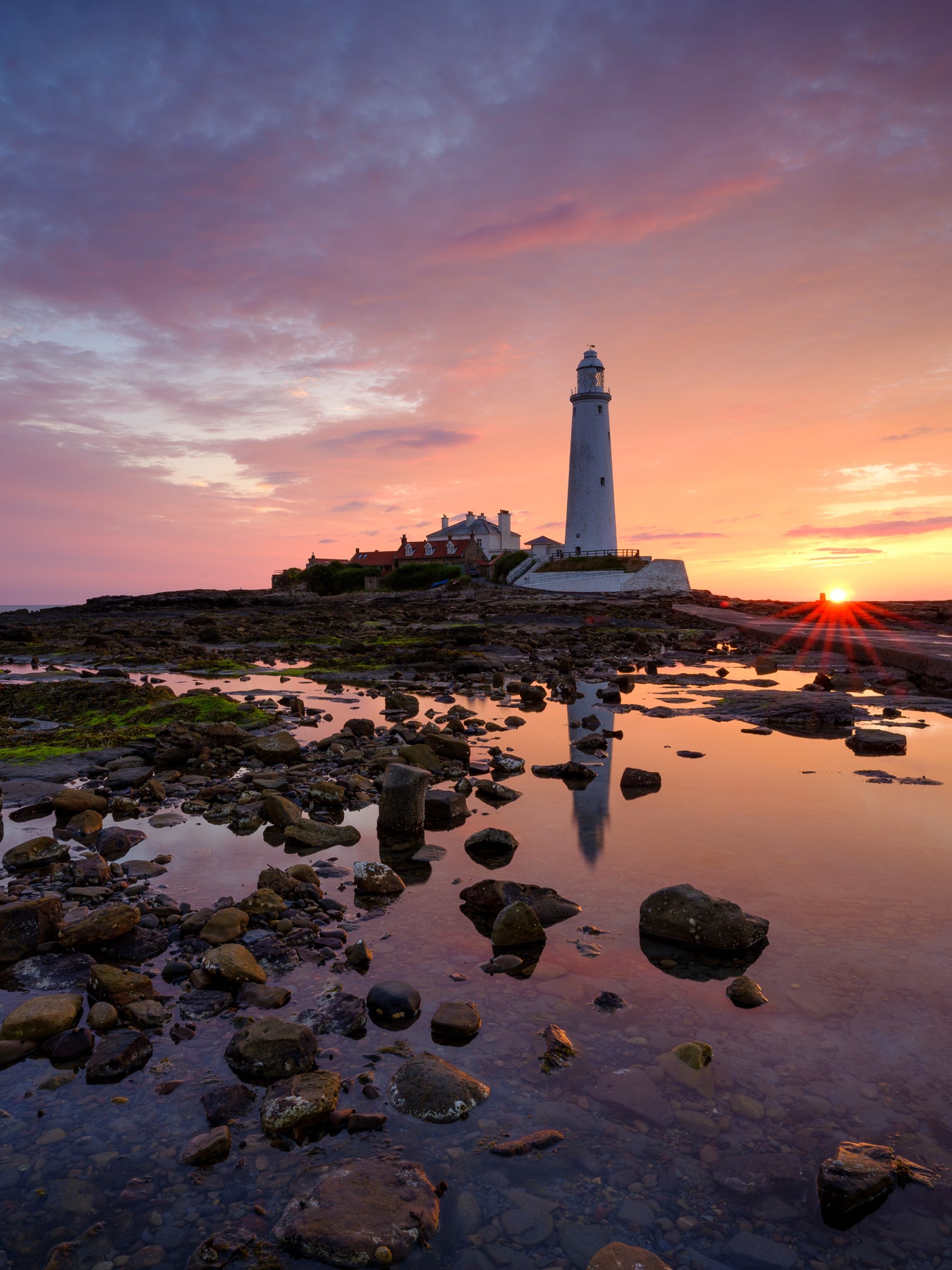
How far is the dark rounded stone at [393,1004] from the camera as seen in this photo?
12.6ft

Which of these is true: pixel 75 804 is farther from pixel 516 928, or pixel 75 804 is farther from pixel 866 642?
pixel 866 642

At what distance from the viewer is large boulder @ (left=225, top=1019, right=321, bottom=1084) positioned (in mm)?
3377

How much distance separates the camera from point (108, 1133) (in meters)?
3.01

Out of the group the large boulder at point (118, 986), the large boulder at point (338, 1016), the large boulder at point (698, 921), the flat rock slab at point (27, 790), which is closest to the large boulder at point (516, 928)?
the large boulder at point (698, 921)

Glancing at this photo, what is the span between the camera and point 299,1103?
3.09 meters

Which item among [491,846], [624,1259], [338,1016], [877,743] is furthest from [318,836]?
[877,743]

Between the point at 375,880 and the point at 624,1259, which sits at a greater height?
the point at 375,880

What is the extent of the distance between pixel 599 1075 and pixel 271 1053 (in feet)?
5.04

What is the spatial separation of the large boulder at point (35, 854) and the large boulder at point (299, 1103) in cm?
357

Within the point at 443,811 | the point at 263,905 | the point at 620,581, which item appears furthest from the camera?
the point at 620,581

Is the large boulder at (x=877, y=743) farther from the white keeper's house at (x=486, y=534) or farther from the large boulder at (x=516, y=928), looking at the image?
the white keeper's house at (x=486, y=534)

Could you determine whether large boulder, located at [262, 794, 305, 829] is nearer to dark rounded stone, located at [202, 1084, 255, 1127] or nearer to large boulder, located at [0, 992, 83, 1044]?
large boulder, located at [0, 992, 83, 1044]

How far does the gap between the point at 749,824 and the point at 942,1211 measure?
4.70m

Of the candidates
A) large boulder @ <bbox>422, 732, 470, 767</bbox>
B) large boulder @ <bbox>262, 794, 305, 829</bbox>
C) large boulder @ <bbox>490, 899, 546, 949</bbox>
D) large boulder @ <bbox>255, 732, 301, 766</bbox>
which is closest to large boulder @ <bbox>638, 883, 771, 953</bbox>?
large boulder @ <bbox>490, 899, 546, 949</bbox>
